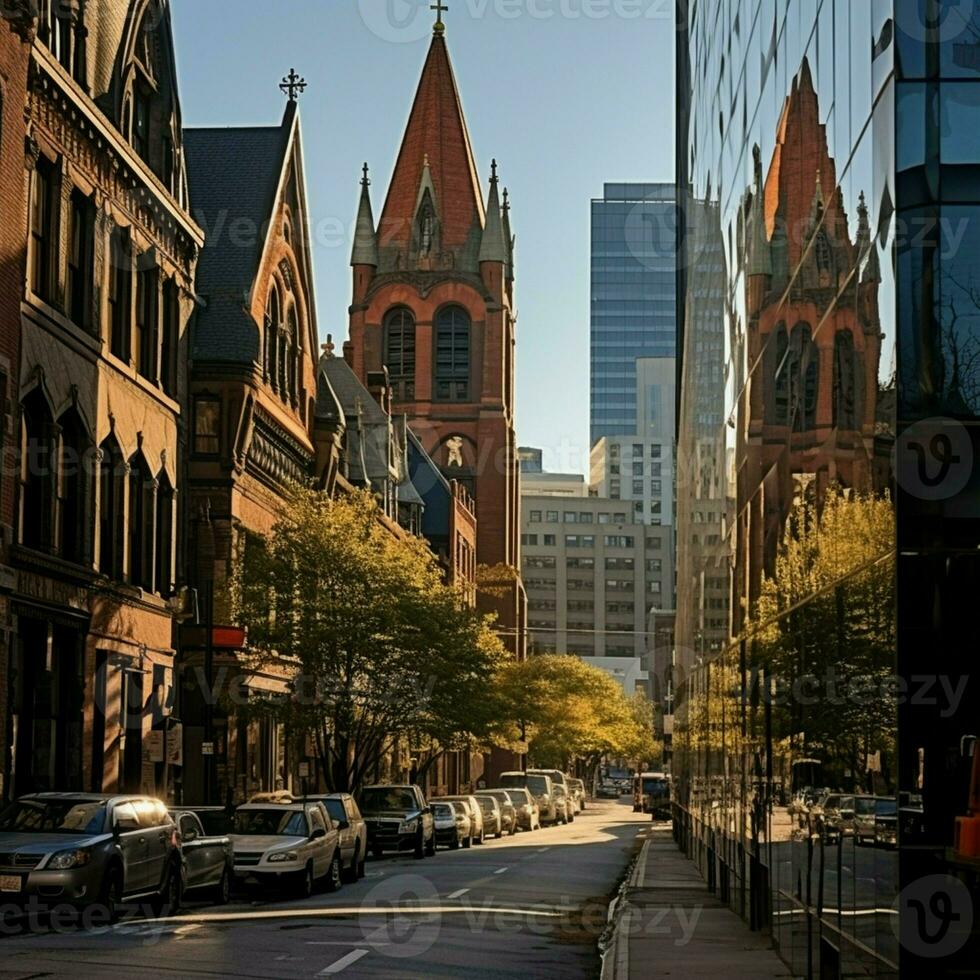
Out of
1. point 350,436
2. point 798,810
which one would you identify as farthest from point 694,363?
point 350,436

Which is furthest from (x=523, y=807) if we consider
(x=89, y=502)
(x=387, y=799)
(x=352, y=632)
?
(x=89, y=502)

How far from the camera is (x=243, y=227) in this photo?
52188mm

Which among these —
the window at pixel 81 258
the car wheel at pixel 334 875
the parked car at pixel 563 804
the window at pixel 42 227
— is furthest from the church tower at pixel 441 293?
the car wheel at pixel 334 875

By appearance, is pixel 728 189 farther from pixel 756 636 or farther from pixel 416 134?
pixel 416 134

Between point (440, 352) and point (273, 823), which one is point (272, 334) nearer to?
point (273, 823)

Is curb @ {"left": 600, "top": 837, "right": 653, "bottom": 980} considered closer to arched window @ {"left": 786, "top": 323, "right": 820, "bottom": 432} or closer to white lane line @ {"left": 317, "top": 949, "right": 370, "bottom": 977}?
white lane line @ {"left": 317, "top": 949, "right": 370, "bottom": 977}

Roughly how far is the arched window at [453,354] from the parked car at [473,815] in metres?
60.5

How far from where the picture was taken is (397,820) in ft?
143

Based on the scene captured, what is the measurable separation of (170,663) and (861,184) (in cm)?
3273

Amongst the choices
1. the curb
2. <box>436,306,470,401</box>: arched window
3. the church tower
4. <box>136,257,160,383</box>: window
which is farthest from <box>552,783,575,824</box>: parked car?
the curb

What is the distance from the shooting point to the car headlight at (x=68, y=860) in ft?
68.6

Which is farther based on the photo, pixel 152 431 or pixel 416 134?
pixel 416 134

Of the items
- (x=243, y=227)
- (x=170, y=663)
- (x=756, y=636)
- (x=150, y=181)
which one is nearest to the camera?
(x=756, y=636)

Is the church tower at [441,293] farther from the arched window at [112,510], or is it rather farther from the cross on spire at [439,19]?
the arched window at [112,510]
